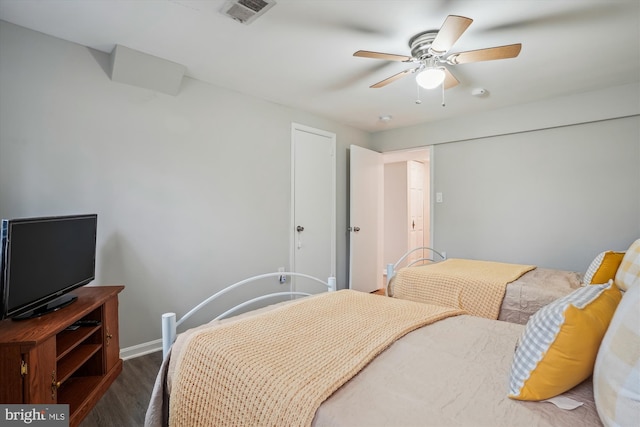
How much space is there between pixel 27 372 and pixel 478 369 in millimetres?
1834

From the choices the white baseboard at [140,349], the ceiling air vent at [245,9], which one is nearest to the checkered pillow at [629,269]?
the ceiling air vent at [245,9]

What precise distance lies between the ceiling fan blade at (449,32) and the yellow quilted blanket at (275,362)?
59.4 inches

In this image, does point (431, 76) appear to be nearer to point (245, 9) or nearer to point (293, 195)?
point (245, 9)

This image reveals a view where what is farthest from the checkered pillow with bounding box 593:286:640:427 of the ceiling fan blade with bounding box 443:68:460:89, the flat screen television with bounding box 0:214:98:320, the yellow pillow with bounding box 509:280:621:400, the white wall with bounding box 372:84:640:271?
the white wall with bounding box 372:84:640:271

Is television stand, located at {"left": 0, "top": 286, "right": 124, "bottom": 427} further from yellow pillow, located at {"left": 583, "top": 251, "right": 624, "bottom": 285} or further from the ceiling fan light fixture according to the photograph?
yellow pillow, located at {"left": 583, "top": 251, "right": 624, "bottom": 285}

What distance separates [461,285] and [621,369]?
175 cm

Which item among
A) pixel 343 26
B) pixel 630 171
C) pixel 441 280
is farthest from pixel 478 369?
pixel 630 171

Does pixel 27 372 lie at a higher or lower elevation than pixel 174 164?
lower

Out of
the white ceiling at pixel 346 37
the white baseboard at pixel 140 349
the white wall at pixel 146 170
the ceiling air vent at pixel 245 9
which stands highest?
the white ceiling at pixel 346 37

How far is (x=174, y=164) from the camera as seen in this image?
2.70m

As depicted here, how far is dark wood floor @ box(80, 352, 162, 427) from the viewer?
1.74 m

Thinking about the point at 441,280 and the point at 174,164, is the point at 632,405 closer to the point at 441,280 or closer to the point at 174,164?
the point at 441,280

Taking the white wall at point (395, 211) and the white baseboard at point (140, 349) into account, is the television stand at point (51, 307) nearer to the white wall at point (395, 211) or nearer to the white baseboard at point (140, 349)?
the white baseboard at point (140, 349)

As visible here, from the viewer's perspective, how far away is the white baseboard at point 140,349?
2.44 m
